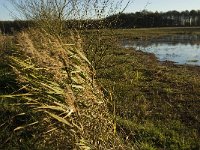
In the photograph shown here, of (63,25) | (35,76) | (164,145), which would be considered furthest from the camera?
(63,25)

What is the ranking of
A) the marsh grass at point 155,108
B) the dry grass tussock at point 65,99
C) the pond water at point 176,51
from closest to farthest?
the dry grass tussock at point 65,99
the marsh grass at point 155,108
the pond water at point 176,51

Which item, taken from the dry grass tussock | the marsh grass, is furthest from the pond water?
the dry grass tussock

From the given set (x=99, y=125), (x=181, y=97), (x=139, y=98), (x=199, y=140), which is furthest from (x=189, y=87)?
(x=99, y=125)

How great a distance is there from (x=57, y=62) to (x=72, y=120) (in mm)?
730

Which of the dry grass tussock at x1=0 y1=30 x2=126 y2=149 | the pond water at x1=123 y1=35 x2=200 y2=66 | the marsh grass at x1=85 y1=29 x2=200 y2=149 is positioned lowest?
the pond water at x1=123 y1=35 x2=200 y2=66

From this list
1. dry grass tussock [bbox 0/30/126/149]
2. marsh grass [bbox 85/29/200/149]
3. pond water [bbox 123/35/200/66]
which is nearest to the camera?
dry grass tussock [bbox 0/30/126/149]

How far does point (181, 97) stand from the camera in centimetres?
1048

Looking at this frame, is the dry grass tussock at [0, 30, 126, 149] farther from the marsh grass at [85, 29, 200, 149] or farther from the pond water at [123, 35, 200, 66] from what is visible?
the pond water at [123, 35, 200, 66]

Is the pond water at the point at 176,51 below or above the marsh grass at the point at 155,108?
below

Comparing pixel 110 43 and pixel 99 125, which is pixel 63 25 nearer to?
pixel 110 43

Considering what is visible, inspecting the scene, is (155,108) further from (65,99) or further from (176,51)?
(176,51)

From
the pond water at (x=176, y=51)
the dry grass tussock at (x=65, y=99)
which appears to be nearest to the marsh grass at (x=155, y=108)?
the dry grass tussock at (x=65, y=99)

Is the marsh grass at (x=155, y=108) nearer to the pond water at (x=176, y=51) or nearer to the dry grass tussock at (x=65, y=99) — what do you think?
the dry grass tussock at (x=65, y=99)

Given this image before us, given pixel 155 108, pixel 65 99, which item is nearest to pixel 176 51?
pixel 155 108
